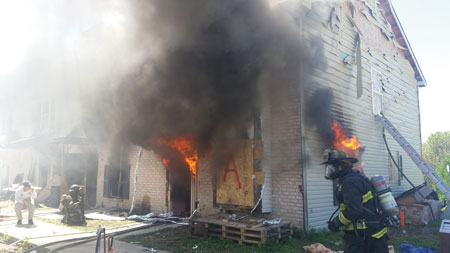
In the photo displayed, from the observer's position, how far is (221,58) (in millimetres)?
8109

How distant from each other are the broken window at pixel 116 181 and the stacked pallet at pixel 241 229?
513 centimetres

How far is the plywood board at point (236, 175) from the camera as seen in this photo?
7.82 meters

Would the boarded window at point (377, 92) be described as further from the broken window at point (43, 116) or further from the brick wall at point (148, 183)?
the broken window at point (43, 116)

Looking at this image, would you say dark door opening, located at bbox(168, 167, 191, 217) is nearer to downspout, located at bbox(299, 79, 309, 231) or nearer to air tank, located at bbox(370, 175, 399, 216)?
downspout, located at bbox(299, 79, 309, 231)

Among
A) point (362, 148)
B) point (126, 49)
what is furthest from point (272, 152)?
point (126, 49)

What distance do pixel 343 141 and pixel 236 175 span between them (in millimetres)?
3333

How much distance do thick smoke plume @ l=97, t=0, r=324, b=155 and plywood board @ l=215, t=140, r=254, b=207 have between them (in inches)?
14.5

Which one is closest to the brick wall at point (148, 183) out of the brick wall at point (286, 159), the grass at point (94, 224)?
the grass at point (94, 224)

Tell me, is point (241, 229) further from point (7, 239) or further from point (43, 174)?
point (43, 174)

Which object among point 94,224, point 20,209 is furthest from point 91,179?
point 94,224

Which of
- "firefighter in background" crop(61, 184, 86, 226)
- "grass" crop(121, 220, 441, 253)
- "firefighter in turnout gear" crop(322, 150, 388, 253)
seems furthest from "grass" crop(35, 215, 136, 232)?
"firefighter in turnout gear" crop(322, 150, 388, 253)

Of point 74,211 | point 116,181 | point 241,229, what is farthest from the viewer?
point 116,181

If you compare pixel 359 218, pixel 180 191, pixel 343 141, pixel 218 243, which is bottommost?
pixel 218 243

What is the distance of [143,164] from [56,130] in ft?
20.8
